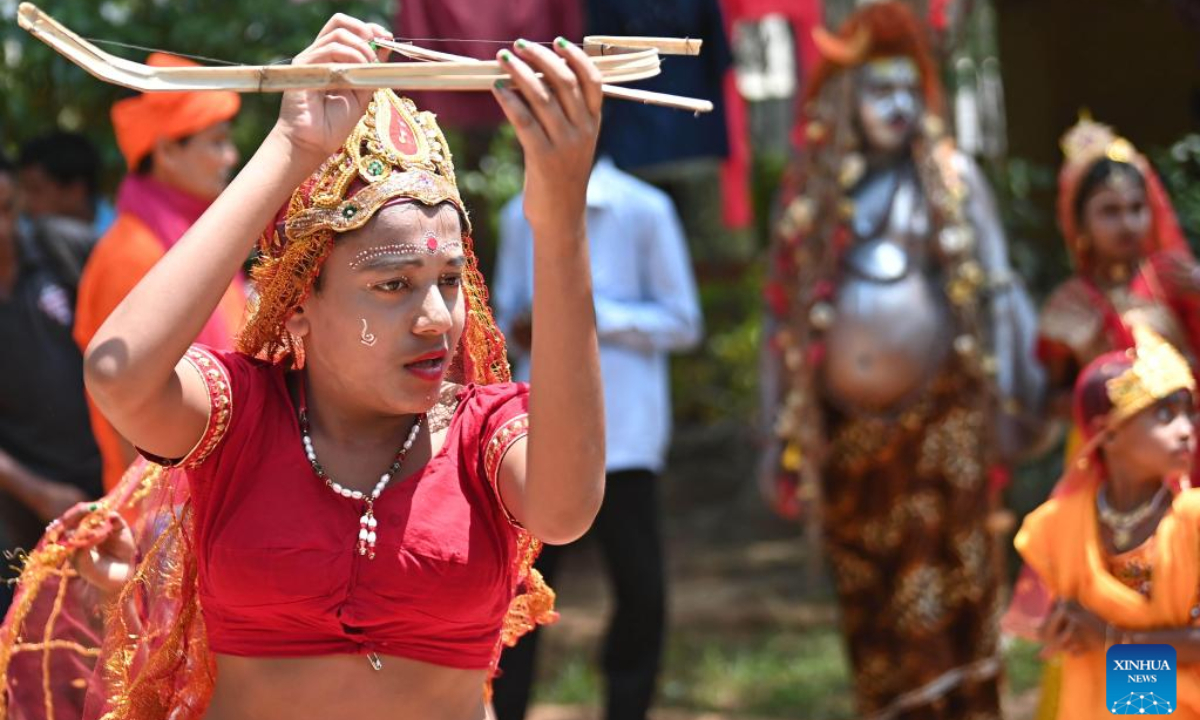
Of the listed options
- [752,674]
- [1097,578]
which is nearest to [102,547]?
[1097,578]

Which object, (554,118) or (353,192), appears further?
(353,192)

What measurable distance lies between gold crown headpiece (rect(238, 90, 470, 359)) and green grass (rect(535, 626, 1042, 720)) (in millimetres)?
4552

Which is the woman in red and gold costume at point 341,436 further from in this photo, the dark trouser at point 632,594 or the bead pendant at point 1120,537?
the dark trouser at point 632,594

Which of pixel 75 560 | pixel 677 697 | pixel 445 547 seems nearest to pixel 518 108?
pixel 445 547

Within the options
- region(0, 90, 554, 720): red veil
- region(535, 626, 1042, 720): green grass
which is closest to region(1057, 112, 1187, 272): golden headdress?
region(535, 626, 1042, 720): green grass

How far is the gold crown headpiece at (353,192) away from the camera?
2.54 m

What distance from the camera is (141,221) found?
4.78m

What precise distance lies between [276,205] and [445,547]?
578 mm

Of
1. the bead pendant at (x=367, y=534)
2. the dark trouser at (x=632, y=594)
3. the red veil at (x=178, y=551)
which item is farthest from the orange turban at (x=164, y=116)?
Answer: the bead pendant at (x=367, y=534)

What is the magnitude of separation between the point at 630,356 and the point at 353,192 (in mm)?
3192

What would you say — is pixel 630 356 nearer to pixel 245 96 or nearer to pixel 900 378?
pixel 900 378

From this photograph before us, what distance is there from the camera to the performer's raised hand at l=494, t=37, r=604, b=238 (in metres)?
2.13

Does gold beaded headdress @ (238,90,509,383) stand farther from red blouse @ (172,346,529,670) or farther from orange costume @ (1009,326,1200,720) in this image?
orange costume @ (1009,326,1200,720)

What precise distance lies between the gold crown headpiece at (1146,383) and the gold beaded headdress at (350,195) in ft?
5.91
